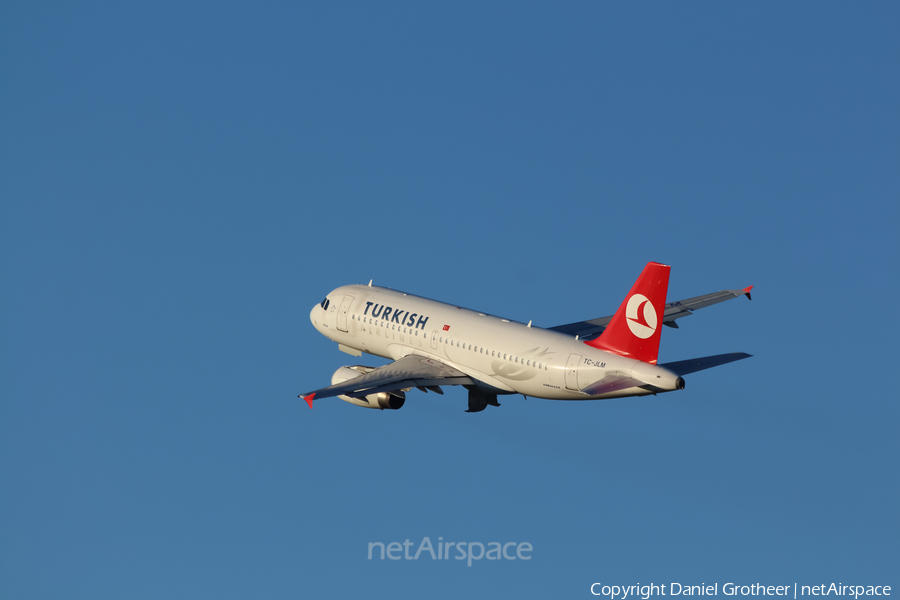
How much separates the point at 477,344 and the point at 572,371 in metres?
6.73

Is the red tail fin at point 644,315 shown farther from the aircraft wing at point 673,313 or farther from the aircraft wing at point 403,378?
the aircraft wing at point 673,313

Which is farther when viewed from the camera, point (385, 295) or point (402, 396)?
point (385, 295)

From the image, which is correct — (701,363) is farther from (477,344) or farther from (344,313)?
(344,313)

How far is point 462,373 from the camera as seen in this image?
62344mm

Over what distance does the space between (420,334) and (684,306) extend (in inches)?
660

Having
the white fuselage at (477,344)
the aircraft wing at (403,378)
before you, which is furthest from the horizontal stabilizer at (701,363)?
the aircraft wing at (403,378)

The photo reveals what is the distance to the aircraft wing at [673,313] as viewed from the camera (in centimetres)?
6838

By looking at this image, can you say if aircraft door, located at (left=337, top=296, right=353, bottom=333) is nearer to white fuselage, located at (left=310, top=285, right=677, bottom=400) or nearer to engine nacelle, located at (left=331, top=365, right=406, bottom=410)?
white fuselage, located at (left=310, top=285, right=677, bottom=400)

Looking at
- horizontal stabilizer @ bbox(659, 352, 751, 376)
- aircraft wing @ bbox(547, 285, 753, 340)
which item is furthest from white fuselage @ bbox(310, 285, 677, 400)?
aircraft wing @ bbox(547, 285, 753, 340)

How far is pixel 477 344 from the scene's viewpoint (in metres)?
61.4

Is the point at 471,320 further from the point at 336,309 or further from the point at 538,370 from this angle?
the point at 336,309

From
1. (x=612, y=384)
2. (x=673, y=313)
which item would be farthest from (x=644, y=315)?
(x=673, y=313)

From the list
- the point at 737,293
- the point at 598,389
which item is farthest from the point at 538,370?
the point at 737,293

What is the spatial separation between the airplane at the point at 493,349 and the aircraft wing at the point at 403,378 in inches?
2.1
